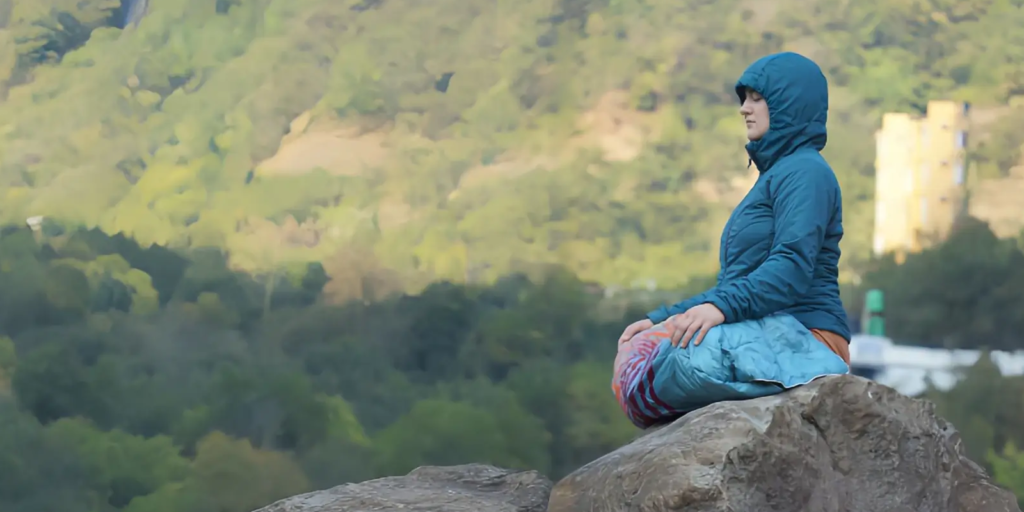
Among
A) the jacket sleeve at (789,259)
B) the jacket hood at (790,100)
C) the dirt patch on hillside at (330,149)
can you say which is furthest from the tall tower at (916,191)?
the jacket sleeve at (789,259)

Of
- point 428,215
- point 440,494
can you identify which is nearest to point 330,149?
point 428,215

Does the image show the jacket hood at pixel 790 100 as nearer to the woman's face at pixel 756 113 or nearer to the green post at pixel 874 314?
the woman's face at pixel 756 113

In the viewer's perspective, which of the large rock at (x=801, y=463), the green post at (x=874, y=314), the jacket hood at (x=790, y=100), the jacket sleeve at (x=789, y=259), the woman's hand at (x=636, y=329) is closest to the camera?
the large rock at (x=801, y=463)

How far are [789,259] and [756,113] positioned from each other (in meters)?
0.37

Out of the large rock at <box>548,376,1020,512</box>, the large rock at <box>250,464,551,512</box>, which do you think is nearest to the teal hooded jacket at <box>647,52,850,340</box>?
the large rock at <box>548,376,1020,512</box>

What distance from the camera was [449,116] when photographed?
249 inches

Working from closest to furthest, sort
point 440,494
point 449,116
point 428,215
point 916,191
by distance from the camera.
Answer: point 440,494
point 916,191
point 428,215
point 449,116

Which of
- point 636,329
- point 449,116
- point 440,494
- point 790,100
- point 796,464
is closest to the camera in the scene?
point 796,464

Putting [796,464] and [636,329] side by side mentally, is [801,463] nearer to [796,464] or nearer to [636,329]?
[796,464]

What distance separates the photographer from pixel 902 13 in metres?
6.31

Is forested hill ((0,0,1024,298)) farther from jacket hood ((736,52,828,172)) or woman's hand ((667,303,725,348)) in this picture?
woman's hand ((667,303,725,348))

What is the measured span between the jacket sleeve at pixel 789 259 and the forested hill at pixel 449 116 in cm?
379

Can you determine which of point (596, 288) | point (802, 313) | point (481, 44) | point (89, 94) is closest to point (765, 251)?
point (802, 313)

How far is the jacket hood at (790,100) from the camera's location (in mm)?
2439
